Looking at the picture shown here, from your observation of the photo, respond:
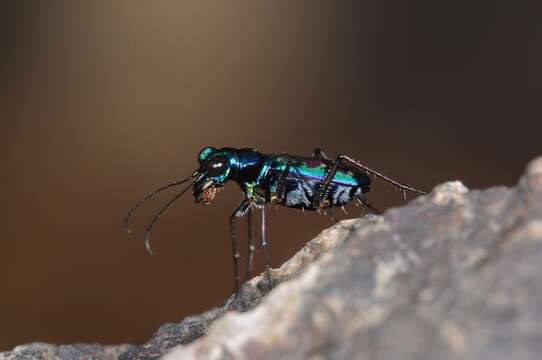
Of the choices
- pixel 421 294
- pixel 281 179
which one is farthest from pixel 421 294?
pixel 281 179

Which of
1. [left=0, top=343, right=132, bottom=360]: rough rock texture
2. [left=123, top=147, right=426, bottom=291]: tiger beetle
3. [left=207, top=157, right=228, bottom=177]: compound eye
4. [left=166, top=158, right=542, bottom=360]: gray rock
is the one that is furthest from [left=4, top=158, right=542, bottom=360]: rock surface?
[left=207, top=157, right=228, bottom=177]: compound eye

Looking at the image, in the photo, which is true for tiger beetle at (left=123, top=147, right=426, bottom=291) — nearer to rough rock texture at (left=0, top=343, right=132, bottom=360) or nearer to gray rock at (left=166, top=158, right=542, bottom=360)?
rough rock texture at (left=0, top=343, right=132, bottom=360)

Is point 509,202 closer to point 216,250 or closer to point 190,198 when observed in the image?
point 216,250

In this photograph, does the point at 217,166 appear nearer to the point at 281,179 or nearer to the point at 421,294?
the point at 281,179

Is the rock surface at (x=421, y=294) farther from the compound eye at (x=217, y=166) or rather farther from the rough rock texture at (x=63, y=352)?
the compound eye at (x=217, y=166)

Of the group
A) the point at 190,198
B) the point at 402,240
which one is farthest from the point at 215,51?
the point at 402,240
